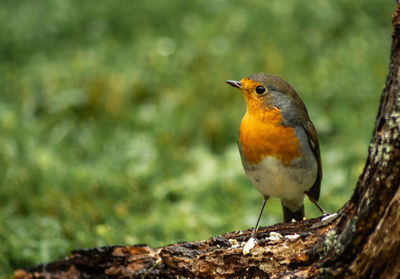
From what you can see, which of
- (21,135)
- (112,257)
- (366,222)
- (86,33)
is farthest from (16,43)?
(366,222)

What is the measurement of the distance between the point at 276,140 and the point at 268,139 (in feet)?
0.15

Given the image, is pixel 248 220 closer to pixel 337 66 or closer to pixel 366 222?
pixel 366 222

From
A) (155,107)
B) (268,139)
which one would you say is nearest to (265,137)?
(268,139)

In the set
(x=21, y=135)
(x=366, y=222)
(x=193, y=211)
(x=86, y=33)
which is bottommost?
(x=366, y=222)

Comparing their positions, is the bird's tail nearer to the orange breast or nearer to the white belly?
the white belly

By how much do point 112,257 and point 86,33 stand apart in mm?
5406

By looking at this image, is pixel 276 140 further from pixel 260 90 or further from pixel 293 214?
pixel 293 214

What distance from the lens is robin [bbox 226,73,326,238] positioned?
3.10m

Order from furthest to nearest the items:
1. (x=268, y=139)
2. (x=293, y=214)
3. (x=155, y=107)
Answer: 1. (x=155, y=107)
2. (x=293, y=214)
3. (x=268, y=139)

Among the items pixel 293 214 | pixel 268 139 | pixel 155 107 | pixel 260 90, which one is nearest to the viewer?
pixel 268 139

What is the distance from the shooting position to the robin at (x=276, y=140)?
310 cm

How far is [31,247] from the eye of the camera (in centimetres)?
404

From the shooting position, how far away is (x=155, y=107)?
20.5 ft

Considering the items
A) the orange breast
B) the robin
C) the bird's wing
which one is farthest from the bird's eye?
the bird's wing
